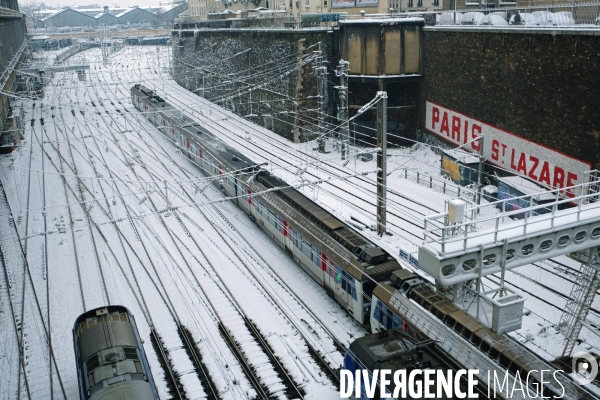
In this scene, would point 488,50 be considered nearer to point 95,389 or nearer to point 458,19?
point 458,19

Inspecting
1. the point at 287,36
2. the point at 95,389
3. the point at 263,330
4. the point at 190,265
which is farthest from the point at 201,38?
the point at 95,389

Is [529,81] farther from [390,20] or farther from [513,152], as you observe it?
[390,20]

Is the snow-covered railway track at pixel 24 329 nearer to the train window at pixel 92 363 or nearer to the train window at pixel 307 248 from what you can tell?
the train window at pixel 92 363

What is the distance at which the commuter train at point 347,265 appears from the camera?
11.3 meters

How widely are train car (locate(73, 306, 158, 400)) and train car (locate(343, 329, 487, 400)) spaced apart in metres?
4.33

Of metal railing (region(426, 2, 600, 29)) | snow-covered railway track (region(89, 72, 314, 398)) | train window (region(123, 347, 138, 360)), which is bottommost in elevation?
snow-covered railway track (region(89, 72, 314, 398))

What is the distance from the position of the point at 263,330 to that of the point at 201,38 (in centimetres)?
4567

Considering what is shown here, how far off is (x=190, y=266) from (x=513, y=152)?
1502 cm

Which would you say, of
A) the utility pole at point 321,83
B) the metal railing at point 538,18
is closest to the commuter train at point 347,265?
the utility pole at point 321,83

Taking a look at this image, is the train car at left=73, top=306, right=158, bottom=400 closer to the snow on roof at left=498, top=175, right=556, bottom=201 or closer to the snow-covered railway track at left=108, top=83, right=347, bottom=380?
the snow-covered railway track at left=108, top=83, right=347, bottom=380

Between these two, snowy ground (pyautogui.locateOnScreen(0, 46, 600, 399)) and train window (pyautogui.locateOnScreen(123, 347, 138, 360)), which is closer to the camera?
train window (pyautogui.locateOnScreen(123, 347, 138, 360))

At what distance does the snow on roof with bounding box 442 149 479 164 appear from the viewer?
26094 mm

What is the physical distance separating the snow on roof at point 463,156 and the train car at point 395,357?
15687mm

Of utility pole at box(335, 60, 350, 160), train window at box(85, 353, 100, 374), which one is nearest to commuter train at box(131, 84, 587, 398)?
train window at box(85, 353, 100, 374)
